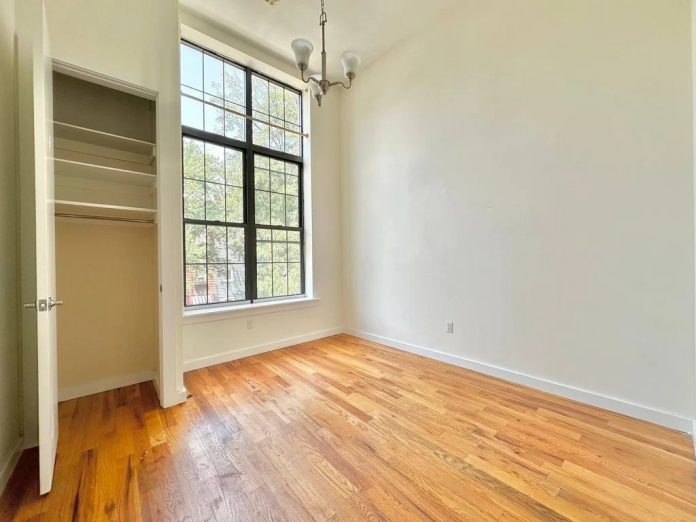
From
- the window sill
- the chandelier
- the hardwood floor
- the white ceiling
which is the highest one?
the white ceiling

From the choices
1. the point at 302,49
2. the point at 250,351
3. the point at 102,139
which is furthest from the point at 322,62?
the point at 250,351

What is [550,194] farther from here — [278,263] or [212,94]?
[212,94]

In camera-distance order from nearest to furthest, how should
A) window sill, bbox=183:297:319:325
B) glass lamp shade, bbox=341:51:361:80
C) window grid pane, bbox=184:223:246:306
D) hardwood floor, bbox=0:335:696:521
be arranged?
hardwood floor, bbox=0:335:696:521, glass lamp shade, bbox=341:51:361:80, window sill, bbox=183:297:319:325, window grid pane, bbox=184:223:246:306

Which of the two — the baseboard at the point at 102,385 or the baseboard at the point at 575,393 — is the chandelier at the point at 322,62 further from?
the baseboard at the point at 102,385

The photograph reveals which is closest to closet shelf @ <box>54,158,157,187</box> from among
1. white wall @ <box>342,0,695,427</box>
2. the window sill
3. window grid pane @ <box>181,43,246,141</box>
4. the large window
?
the large window

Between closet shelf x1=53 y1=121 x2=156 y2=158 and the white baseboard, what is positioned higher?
closet shelf x1=53 y1=121 x2=156 y2=158

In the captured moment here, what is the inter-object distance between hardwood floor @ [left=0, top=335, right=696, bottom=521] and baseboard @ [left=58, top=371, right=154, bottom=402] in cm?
7

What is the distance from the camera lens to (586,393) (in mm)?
2305

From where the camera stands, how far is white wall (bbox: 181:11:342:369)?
10.4ft

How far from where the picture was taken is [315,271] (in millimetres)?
4117

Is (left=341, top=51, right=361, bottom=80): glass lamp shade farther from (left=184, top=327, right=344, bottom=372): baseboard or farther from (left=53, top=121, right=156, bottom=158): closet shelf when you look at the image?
(left=184, top=327, right=344, bottom=372): baseboard

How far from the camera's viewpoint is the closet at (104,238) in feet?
7.59

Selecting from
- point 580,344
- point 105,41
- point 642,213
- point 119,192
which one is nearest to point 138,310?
point 119,192

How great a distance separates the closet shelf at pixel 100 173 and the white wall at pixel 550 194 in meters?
2.58
